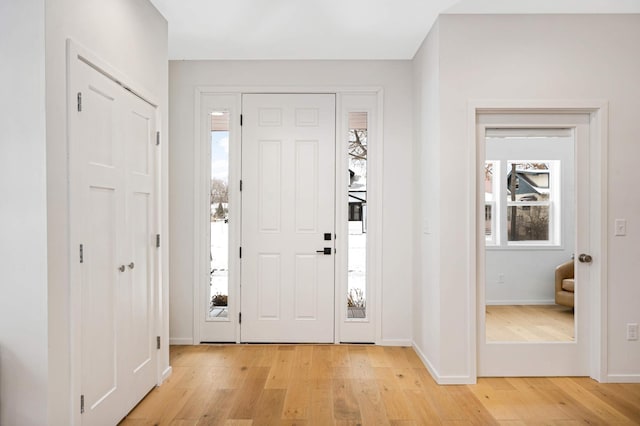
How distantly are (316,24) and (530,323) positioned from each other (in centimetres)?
287

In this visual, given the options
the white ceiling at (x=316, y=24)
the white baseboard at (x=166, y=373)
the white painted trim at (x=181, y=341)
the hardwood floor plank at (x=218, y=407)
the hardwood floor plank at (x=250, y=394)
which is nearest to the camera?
the hardwood floor plank at (x=218, y=407)

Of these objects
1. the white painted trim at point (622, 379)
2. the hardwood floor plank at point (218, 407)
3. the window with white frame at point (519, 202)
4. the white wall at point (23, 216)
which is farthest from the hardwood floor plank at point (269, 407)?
the white painted trim at point (622, 379)

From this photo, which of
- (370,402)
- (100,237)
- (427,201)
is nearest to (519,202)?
(427,201)

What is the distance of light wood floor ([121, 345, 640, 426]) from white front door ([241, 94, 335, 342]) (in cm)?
46

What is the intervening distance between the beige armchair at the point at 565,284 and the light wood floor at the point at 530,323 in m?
0.06

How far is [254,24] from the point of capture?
3.20 m

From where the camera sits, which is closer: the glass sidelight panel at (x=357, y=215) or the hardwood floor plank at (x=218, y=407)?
the hardwood floor plank at (x=218, y=407)

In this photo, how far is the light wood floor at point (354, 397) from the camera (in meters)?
2.50

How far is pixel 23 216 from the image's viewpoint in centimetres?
175

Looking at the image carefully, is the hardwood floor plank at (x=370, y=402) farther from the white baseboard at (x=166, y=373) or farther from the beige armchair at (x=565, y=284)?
the beige armchair at (x=565, y=284)

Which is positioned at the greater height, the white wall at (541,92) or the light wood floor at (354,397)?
the white wall at (541,92)

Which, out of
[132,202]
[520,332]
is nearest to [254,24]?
[132,202]

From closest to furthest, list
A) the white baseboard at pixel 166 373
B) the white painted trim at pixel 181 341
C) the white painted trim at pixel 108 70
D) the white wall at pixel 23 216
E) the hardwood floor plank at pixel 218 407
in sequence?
1. the white wall at pixel 23 216
2. the white painted trim at pixel 108 70
3. the hardwood floor plank at pixel 218 407
4. the white baseboard at pixel 166 373
5. the white painted trim at pixel 181 341

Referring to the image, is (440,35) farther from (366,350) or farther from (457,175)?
(366,350)
